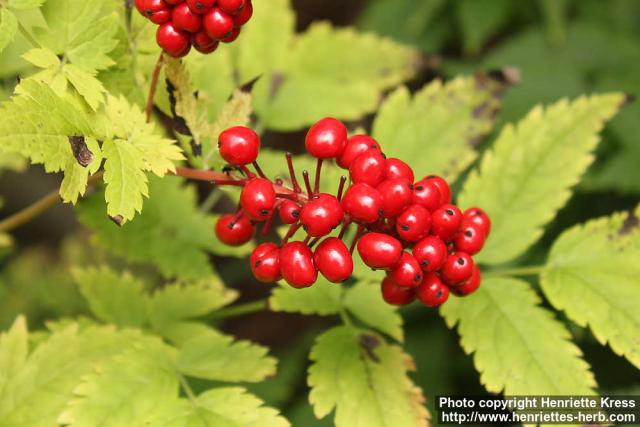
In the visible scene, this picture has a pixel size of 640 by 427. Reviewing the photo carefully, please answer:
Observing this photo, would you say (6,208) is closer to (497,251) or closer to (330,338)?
(330,338)

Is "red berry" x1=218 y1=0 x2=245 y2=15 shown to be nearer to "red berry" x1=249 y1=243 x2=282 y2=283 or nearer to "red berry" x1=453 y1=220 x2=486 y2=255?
"red berry" x1=249 y1=243 x2=282 y2=283

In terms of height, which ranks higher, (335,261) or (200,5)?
(200,5)

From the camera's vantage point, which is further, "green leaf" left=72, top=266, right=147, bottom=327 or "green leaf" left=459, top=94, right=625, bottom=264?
"green leaf" left=72, top=266, right=147, bottom=327

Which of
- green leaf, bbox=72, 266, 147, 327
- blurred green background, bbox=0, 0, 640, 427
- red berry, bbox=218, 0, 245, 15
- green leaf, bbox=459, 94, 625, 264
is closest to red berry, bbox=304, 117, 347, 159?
red berry, bbox=218, 0, 245, 15

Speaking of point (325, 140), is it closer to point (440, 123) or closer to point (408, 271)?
point (408, 271)

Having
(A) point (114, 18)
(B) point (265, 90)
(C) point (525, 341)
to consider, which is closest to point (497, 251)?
(C) point (525, 341)

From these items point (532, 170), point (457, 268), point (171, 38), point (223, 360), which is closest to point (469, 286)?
point (457, 268)
